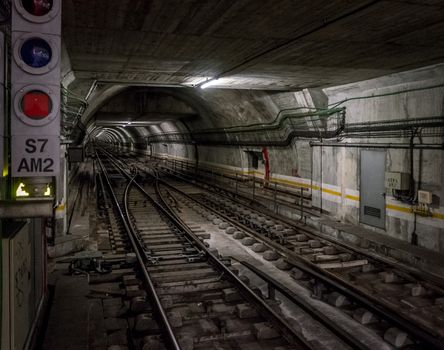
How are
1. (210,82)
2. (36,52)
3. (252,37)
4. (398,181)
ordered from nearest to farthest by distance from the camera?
1. (36,52)
2. (252,37)
3. (398,181)
4. (210,82)

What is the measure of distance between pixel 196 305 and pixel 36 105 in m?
4.29

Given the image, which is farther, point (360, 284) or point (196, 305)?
point (360, 284)

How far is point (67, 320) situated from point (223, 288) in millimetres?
2747

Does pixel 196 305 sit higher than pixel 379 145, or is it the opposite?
pixel 379 145

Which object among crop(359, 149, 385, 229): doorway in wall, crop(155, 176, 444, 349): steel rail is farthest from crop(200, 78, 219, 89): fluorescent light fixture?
crop(155, 176, 444, 349): steel rail

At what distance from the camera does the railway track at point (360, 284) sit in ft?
19.6

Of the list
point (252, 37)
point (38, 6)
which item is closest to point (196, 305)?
point (252, 37)

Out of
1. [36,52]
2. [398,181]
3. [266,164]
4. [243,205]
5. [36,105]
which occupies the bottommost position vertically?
[243,205]

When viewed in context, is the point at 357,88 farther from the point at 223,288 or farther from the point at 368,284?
the point at 223,288

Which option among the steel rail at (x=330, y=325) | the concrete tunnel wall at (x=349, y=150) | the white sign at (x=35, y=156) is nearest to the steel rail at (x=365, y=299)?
the steel rail at (x=330, y=325)

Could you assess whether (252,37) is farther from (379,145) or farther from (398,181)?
(379,145)

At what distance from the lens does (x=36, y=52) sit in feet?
11.5

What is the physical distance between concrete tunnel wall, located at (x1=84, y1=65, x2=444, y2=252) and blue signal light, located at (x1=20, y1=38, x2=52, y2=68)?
8499 millimetres

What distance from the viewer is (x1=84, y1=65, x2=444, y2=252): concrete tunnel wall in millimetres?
9812
